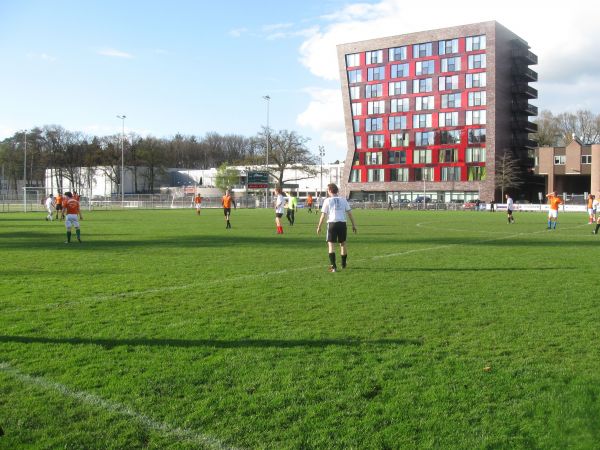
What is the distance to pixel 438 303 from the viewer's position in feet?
→ 29.3

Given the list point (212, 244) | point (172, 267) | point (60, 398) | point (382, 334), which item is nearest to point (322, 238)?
point (212, 244)

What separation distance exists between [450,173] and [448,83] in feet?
45.5

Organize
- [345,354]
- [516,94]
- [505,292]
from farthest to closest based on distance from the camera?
[516,94] → [505,292] → [345,354]

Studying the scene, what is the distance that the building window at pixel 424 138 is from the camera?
90.7m

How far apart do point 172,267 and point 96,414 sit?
8.89 m

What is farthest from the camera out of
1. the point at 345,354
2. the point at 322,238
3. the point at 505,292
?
the point at 322,238

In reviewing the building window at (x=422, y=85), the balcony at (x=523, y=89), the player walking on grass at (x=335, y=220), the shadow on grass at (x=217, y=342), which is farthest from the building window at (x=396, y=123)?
the shadow on grass at (x=217, y=342)

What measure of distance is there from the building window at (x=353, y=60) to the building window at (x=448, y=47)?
545 inches

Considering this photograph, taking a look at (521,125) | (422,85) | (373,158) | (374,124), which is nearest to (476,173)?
(521,125)

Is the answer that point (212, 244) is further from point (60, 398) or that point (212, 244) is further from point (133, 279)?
point (60, 398)

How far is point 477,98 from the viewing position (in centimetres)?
8581

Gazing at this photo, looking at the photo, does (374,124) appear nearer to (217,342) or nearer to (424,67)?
(424,67)

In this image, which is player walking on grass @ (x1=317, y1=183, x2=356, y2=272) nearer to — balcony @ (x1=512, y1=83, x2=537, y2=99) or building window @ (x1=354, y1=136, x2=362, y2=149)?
balcony @ (x1=512, y1=83, x2=537, y2=99)

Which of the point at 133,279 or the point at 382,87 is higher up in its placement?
the point at 382,87
